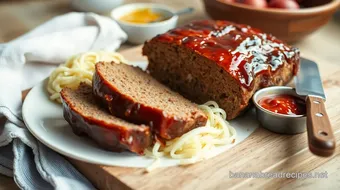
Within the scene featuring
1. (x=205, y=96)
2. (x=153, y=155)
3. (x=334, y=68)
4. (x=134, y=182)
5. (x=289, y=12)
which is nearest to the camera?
(x=134, y=182)

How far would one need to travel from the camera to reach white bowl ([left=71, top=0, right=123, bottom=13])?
7.01m

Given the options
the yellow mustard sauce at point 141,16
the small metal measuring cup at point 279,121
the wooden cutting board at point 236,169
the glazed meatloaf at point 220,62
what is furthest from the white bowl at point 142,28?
the wooden cutting board at point 236,169

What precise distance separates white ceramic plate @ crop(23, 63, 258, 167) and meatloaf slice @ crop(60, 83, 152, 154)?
0.25ft

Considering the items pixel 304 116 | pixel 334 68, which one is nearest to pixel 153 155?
pixel 304 116

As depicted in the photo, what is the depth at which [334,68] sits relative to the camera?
5547 mm

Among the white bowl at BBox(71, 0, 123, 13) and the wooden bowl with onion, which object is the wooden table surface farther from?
the white bowl at BBox(71, 0, 123, 13)

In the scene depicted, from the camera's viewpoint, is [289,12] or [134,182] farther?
[289,12]

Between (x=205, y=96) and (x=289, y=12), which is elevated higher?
(x=289, y=12)

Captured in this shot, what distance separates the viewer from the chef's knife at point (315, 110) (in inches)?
138

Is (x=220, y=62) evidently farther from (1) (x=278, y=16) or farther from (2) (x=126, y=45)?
(2) (x=126, y=45)

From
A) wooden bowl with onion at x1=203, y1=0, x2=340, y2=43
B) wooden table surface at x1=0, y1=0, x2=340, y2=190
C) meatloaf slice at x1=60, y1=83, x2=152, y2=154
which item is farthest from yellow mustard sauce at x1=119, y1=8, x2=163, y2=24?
meatloaf slice at x1=60, y1=83, x2=152, y2=154

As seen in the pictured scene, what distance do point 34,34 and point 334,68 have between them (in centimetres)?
336

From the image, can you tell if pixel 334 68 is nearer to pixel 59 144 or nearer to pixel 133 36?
pixel 133 36

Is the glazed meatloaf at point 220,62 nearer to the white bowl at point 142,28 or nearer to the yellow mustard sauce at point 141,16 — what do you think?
the white bowl at point 142,28
